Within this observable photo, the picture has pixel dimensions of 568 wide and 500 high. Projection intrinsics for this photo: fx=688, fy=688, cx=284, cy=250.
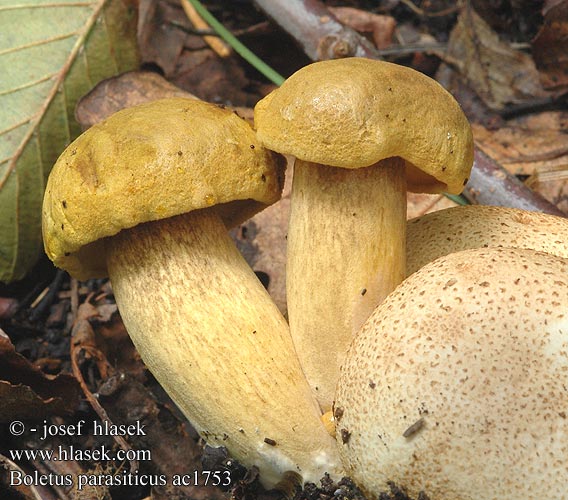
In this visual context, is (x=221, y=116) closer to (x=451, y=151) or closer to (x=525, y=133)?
(x=451, y=151)

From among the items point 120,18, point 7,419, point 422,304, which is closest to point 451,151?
point 422,304

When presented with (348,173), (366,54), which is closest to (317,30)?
(366,54)

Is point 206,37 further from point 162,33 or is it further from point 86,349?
point 86,349

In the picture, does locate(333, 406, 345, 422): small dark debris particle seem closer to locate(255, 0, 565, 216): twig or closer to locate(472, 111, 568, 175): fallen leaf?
locate(255, 0, 565, 216): twig

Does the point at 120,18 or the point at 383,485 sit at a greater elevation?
the point at 120,18

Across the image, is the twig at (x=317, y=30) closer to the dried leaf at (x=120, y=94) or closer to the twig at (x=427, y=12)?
the dried leaf at (x=120, y=94)

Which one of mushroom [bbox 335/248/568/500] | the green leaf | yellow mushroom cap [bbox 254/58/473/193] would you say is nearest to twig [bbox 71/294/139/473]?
the green leaf
